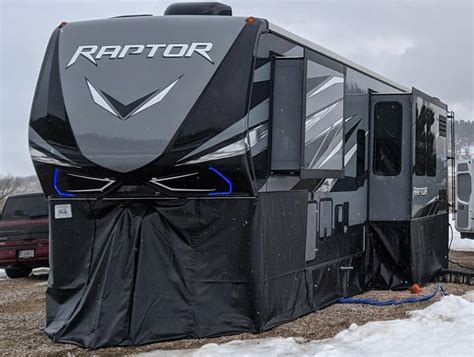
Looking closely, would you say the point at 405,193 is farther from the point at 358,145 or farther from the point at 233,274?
the point at 233,274

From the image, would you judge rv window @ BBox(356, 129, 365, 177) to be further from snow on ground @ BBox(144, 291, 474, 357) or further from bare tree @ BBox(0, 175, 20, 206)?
bare tree @ BBox(0, 175, 20, 206)

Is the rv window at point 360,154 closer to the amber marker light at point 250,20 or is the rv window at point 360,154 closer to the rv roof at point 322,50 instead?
the rv roof at point 322,50

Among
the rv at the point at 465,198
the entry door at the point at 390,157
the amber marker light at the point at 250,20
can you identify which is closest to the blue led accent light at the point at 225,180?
the amber marker light at the point at 250,20

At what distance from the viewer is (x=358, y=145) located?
8.59 meters

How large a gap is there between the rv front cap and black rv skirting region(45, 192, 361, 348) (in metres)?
1.31

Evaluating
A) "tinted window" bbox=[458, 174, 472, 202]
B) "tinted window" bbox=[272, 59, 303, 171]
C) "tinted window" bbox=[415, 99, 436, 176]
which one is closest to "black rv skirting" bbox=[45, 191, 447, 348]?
"tinted window" bbox=[272, 59, 303, 171]

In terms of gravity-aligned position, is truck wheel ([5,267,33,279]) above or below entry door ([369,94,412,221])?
below

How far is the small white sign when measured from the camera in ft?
21.1

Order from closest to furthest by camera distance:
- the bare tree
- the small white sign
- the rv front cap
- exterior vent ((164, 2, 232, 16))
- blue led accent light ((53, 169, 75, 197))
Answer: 1. the rv front cap
2. blue led accent light ((53, 169, 75, 197))
3. the small white sign
4. exterior vent ((164, 2, 232, 16))
5. the bare tree

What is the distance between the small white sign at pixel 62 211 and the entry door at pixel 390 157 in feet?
13.8

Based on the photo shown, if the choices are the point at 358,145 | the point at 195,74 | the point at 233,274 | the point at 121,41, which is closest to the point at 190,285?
the point at 233,274

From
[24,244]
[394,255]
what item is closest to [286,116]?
[394,255]

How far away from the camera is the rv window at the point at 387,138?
29.2ft

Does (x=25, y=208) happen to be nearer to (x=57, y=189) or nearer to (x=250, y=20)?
(x=57, y=189)
